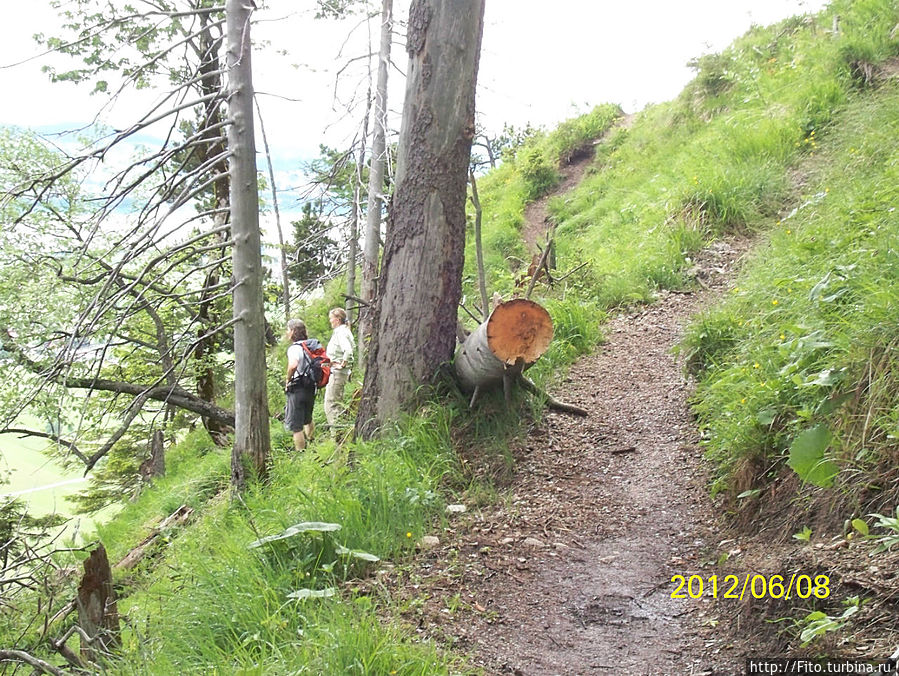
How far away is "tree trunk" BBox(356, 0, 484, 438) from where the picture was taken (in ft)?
18.2

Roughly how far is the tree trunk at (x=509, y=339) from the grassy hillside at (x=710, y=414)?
49cm

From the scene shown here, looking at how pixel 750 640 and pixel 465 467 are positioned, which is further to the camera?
pixel 465 467

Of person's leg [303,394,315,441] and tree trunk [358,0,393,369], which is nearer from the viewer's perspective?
person's leg [303,394,315,441]

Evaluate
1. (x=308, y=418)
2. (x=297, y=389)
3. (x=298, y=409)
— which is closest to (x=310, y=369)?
(x=297, y=389)

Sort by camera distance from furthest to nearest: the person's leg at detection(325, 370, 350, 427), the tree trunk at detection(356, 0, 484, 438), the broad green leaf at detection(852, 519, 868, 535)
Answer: the person's leg at detection(325, 370, 350, 427) < the tree trunk at detection(356, 0, 484, 438) < the broad green leaf at detection(852, 519, 868, 535)

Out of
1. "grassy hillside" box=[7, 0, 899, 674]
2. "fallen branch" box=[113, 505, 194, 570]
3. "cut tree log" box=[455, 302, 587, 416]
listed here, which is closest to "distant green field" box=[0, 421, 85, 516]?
"fallen branch" box=[113, 505, 194, 570]

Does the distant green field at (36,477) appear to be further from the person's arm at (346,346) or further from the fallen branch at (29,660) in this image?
the person's arm at (346,346)

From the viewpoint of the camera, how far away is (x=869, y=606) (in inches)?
108

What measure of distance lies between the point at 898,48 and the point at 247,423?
10.7 meters

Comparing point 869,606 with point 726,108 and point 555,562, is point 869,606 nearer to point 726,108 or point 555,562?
point 555,562

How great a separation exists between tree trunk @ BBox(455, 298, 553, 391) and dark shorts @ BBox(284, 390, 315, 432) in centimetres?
415

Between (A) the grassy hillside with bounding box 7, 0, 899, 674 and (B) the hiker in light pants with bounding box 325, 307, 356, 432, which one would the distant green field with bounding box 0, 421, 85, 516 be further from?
(B) the hiker in light pants with bounding box 325, 307, 356, 432

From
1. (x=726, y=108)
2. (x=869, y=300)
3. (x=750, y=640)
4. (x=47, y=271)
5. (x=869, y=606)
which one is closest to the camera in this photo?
(x=869, y=606)

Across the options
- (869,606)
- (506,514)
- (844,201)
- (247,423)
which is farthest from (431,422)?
(844,201)
